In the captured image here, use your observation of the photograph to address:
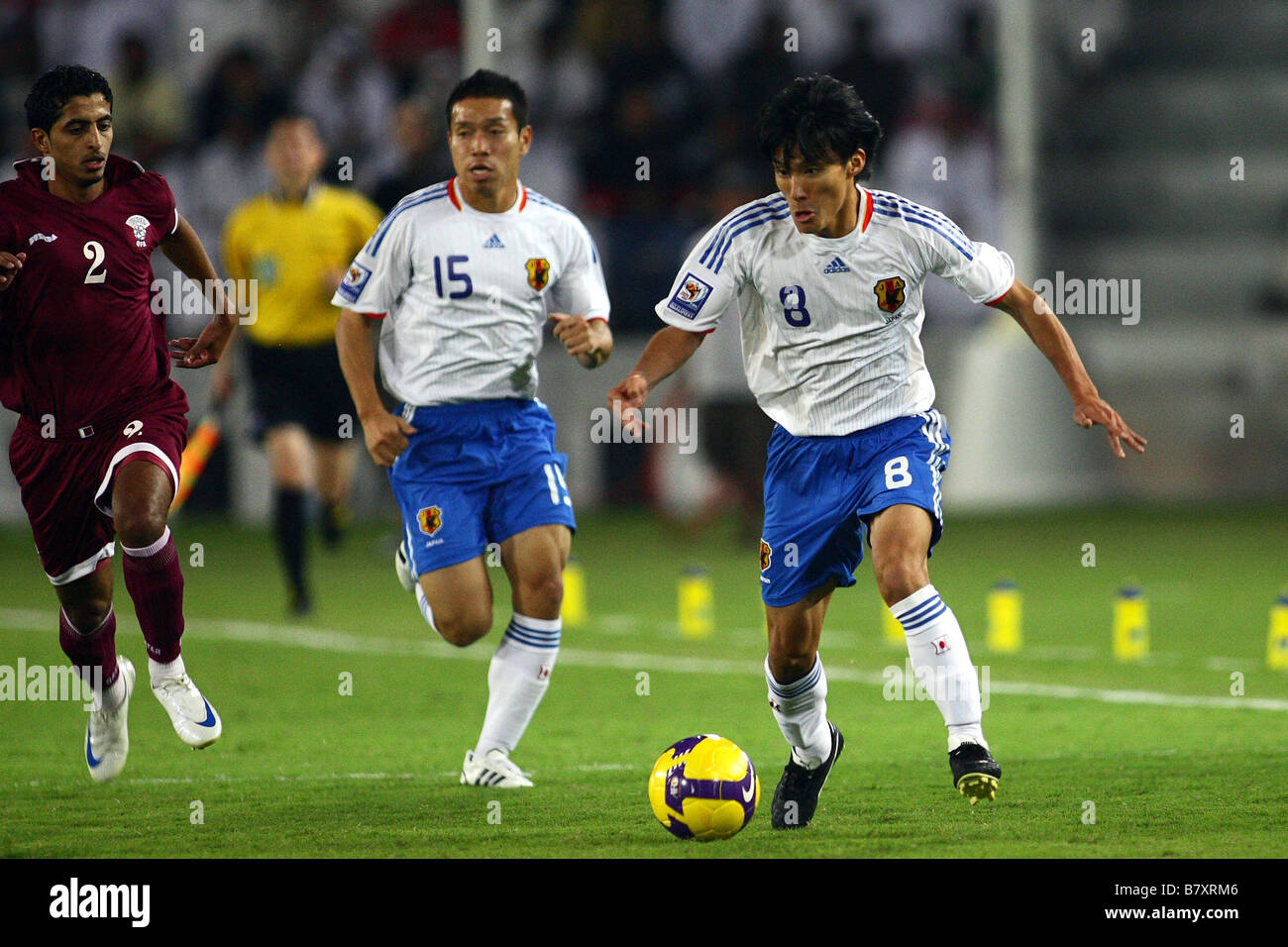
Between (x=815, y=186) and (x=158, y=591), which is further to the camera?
(x=158, y=591)

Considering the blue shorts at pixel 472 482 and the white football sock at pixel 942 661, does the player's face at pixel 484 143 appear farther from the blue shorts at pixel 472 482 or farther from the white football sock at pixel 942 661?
the white football sock at pixel 942 661

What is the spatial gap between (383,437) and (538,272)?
2.84 feet

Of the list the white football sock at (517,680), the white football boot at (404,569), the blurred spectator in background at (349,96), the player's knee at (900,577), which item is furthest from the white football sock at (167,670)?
the blurred spectator in background at (349,96)

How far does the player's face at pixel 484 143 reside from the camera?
23.1ft

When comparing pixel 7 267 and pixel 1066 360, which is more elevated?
pixel 7 267

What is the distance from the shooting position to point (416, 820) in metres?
6.39

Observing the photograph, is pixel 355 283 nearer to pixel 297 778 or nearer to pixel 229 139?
pixel 297 778

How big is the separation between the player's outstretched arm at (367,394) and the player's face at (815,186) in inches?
60.3

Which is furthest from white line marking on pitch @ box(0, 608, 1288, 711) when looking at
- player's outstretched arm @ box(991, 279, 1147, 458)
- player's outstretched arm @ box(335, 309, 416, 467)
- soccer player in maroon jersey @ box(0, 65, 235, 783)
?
soccer player in maroon jersey @ box(0, 65, 235, 783)

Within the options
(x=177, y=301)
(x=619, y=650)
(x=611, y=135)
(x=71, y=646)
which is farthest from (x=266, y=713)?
(x=611, y=135)

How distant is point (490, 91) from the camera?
709 centimetres

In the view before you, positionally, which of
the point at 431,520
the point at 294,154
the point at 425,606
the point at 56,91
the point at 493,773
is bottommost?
the point at 493,773

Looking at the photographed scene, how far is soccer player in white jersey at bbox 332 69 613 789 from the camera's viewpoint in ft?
23.4

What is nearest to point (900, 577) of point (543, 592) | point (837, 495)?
point (837, 495)
